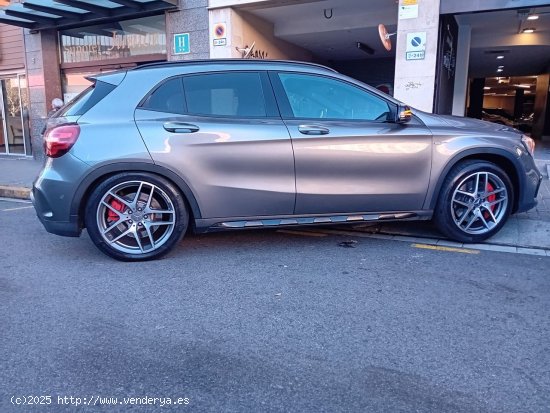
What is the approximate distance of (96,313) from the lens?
3.26 metres

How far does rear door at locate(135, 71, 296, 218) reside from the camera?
13.6 feet

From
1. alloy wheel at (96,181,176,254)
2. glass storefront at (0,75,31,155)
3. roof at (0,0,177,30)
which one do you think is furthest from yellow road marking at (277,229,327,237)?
glass storefront at (0,75,31,155)

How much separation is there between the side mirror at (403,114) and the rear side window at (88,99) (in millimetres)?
2672

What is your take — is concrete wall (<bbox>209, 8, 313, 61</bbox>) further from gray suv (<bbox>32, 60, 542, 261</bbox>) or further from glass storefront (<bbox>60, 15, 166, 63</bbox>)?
gray suv (<bbox>32, 60, 542, 261</bbox>)

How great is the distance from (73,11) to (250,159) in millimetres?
9100

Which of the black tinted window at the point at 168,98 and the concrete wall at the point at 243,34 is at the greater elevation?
the concrete wall at the point at 243,34

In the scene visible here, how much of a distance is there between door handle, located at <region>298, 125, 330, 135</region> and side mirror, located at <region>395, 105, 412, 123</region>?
69 centimetres

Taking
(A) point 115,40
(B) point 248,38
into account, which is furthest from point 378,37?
(A) point 115,40

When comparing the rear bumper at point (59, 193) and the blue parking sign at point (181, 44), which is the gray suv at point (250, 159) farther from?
the blue parking sign at point (181, 44)

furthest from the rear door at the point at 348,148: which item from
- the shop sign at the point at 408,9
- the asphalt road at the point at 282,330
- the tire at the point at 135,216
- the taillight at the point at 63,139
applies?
the shop sign at the point at 408,9

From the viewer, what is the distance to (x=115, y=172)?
4.12m

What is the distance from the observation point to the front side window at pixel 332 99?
174 inches

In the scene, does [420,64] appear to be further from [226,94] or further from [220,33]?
[226,94]

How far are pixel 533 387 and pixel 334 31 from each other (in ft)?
35.8
